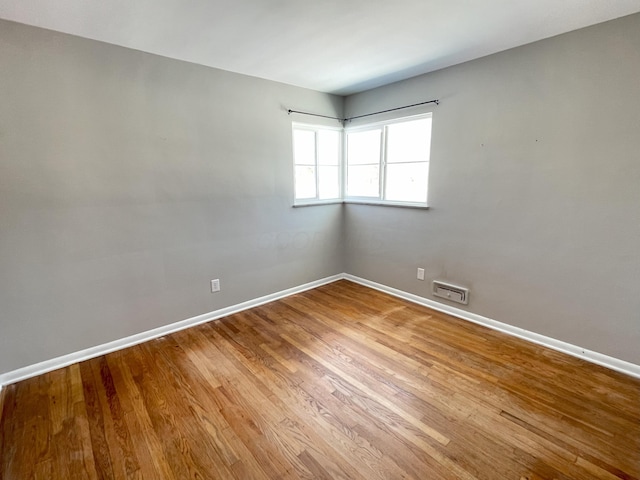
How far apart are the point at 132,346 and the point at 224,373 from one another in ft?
3.16

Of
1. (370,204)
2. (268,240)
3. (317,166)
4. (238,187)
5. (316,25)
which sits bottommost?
(268,240)

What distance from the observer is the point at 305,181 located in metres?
3.69

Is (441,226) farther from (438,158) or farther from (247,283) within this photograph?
(247,283)

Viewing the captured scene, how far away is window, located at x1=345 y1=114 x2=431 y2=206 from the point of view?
10.5ft

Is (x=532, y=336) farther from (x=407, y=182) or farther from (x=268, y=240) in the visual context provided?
(x=268, y=240)

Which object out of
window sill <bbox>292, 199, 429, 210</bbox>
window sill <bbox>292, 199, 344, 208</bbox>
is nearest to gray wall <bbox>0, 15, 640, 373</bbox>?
window sill <bbox>292, 199, 429, 210</bbox>

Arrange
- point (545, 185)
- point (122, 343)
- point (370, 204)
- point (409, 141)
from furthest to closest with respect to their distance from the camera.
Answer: point (370, 204) < point (409, 141) < point (122, 343) < point (545, 185)

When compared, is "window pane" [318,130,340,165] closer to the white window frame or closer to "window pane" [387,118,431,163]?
the white window frame

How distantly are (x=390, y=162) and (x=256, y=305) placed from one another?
2241 millimetres

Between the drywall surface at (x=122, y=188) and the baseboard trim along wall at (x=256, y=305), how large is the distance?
0.06 meters

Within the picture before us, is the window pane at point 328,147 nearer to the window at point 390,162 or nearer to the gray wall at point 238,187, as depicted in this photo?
the window at point 390,162

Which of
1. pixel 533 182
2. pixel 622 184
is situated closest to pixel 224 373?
pixel 533 182

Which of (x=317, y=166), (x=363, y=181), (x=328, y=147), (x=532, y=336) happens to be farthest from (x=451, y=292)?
(x=328, y=147)

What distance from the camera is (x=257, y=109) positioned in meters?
3.08
